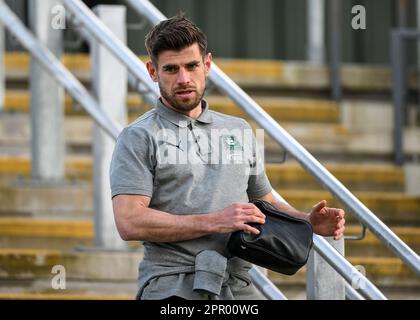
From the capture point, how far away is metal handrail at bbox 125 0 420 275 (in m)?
5.41

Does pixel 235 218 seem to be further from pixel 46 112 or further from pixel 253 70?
pixel 253 70

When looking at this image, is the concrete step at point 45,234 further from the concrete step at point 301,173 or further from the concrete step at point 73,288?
the concrete step at point 301,173

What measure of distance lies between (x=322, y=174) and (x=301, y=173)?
267 centimetres

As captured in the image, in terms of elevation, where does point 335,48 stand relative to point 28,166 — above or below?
above

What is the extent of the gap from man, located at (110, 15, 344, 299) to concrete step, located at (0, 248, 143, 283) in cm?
228

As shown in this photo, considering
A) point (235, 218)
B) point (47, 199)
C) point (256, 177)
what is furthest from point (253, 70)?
point (235, 218)

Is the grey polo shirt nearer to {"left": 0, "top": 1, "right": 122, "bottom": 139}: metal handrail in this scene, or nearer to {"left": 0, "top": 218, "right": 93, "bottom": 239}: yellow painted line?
{"left": 0, "top": 1, "right": 122, "bottom": 139}: metal handrail

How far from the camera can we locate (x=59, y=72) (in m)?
7.16

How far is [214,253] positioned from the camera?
4.35m

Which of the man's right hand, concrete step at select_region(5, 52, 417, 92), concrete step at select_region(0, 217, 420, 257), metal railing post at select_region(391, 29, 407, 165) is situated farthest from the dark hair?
concrete step at select_region(5, 52, 417, 92)

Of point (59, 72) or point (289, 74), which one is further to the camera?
point (289, 74)

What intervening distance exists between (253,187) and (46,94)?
3.07m

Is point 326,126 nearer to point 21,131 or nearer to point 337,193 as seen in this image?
point 21,131

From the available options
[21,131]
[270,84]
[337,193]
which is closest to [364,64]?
[270,84]
